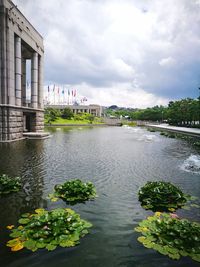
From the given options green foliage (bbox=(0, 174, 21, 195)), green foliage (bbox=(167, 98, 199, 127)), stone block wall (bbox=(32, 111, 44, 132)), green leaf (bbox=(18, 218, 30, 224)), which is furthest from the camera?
green foliage (bbox=(167, 98, 199, 127))

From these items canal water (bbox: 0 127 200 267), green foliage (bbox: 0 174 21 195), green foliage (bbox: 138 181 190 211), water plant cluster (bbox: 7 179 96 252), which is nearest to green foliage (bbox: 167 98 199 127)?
canal water (bbox: 0 127 200 267)

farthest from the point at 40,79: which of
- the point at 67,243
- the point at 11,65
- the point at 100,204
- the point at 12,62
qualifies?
the point at 67,243

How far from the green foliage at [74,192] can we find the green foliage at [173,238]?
3.96m

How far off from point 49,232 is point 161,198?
600 centimetres

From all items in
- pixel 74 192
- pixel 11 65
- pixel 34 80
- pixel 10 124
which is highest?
pixel 11 65

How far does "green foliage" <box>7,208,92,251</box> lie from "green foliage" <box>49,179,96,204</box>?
2.67 meters

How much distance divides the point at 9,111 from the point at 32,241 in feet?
101

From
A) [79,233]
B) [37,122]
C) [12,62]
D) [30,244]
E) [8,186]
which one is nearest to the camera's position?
[30,244]

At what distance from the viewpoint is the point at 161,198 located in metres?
11.2

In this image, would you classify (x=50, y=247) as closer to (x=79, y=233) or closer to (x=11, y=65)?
(x=79, y=233)

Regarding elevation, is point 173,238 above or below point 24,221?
above

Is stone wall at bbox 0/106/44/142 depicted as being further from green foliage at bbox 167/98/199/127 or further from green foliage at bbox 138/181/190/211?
green foliage at bbox 167/98/199/127

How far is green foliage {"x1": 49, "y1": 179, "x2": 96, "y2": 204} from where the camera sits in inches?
459

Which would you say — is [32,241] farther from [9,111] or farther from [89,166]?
[9,111]
